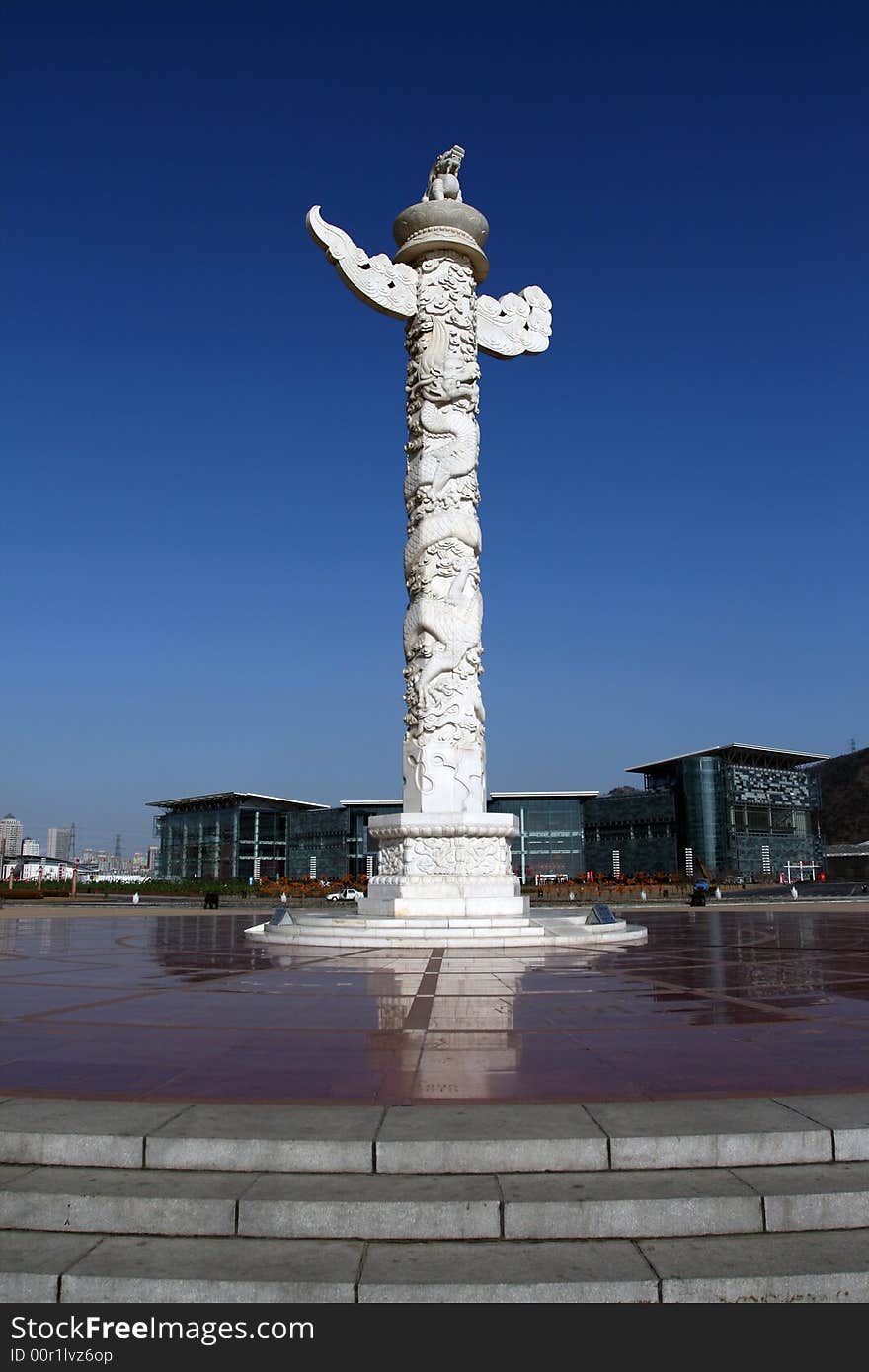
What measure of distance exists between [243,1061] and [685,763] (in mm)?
65619

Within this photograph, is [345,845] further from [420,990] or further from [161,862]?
[420,990]

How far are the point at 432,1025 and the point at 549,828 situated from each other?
65.0 metres

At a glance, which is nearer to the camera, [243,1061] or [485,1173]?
[485,1173]

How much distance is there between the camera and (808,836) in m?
70.9

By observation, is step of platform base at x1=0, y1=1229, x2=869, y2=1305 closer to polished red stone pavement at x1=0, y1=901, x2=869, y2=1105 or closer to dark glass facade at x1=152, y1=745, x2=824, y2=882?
polished red stone pavement at x1=0, y1=901, x2=869, y2=1105

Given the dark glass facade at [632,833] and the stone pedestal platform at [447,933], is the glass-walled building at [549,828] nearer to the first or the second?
the dark glass facade at [632,833]

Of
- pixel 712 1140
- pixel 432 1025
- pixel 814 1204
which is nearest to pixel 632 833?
pixel 432 1025

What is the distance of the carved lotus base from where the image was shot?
544 inches

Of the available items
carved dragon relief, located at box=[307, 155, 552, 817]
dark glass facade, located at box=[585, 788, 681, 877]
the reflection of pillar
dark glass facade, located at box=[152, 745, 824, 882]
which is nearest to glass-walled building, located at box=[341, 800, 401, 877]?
dark glass facade, located at box=[152, 745, 824, 882]

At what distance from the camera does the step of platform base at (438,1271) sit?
108 inches

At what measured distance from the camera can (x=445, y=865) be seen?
14.2m

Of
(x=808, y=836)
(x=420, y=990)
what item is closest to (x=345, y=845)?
(x=808, y=836)

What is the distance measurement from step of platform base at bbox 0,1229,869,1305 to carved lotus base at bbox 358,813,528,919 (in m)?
10.6
